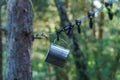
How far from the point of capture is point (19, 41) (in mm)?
3652

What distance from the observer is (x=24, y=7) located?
12.1 ft

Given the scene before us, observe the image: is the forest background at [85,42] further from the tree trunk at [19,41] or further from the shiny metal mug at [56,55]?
the shiny metal mug at [56,55]

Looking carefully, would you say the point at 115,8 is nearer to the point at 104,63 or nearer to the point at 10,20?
the point at 104,63

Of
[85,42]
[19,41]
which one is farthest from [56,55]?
[85,42]

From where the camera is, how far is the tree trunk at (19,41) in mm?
3635

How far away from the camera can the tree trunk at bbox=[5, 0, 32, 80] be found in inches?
143

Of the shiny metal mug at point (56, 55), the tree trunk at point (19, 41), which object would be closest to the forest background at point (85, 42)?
the tree trunk at point (19, 41)

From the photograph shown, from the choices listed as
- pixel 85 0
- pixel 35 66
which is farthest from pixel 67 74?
pixel 35 66

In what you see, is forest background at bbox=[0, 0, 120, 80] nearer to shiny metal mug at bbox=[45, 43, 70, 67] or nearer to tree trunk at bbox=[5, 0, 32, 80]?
tree trunk at bbox=[5, 0, 32, 80]

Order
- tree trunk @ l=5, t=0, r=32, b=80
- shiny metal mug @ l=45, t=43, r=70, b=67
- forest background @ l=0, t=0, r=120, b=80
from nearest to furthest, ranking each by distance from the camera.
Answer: shiny metal mug @ l=45, t=43, r=70, b=67 < tree trunk @ l=5, t=0, r=32, b=80 < forest background @ l=0, t=0, r=120, b=80


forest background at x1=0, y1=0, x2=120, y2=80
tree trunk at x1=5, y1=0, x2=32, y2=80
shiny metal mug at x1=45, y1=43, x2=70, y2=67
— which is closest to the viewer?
shiny metal mug at x1=45, y1=43, x2=70, y2=67

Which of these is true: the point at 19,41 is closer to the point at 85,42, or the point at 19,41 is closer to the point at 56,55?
the point at 56,55

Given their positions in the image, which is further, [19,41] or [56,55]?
[19,41]

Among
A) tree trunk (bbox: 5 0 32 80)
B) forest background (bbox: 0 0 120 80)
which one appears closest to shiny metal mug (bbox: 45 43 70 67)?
tree trunk (bbox: 5 0 32 80)
